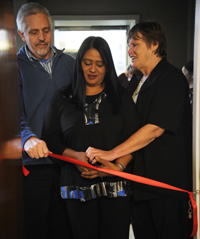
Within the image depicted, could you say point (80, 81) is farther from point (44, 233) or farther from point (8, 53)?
Result: point (44, 233)

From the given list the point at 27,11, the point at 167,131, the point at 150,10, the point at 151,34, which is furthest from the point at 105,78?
the point at 150,10

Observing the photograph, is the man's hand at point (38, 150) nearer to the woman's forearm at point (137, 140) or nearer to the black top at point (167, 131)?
the woman's forearm at point (137, 140)

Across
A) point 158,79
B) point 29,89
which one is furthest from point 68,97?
point 158,79

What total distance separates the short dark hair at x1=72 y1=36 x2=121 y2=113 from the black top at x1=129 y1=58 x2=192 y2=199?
0.18 metres

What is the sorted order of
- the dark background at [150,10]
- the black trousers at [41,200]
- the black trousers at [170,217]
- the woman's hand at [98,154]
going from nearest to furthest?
the woman's hand at [98,154], the black trousers at [170,217], the black trousers at [41,200], the dark background at [150,10]

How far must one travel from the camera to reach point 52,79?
1.68 m

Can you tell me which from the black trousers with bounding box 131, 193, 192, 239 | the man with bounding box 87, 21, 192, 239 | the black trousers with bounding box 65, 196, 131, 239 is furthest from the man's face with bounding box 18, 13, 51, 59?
the black trousers with bounding box 131, 193, 192, 239

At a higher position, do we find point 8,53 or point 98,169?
point 8,53

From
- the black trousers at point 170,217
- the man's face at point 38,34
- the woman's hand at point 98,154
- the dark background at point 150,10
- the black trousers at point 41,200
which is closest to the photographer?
the woman's hand at point 98,154

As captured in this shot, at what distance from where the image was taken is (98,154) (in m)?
1.39

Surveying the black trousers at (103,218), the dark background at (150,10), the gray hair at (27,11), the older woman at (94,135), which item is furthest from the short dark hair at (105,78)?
the dark background at (150,10)

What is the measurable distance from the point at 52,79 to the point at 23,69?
20cm

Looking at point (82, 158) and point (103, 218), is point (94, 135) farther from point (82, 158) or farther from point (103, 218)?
point (103, 218)

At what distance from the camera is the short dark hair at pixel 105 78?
147 centimetres
